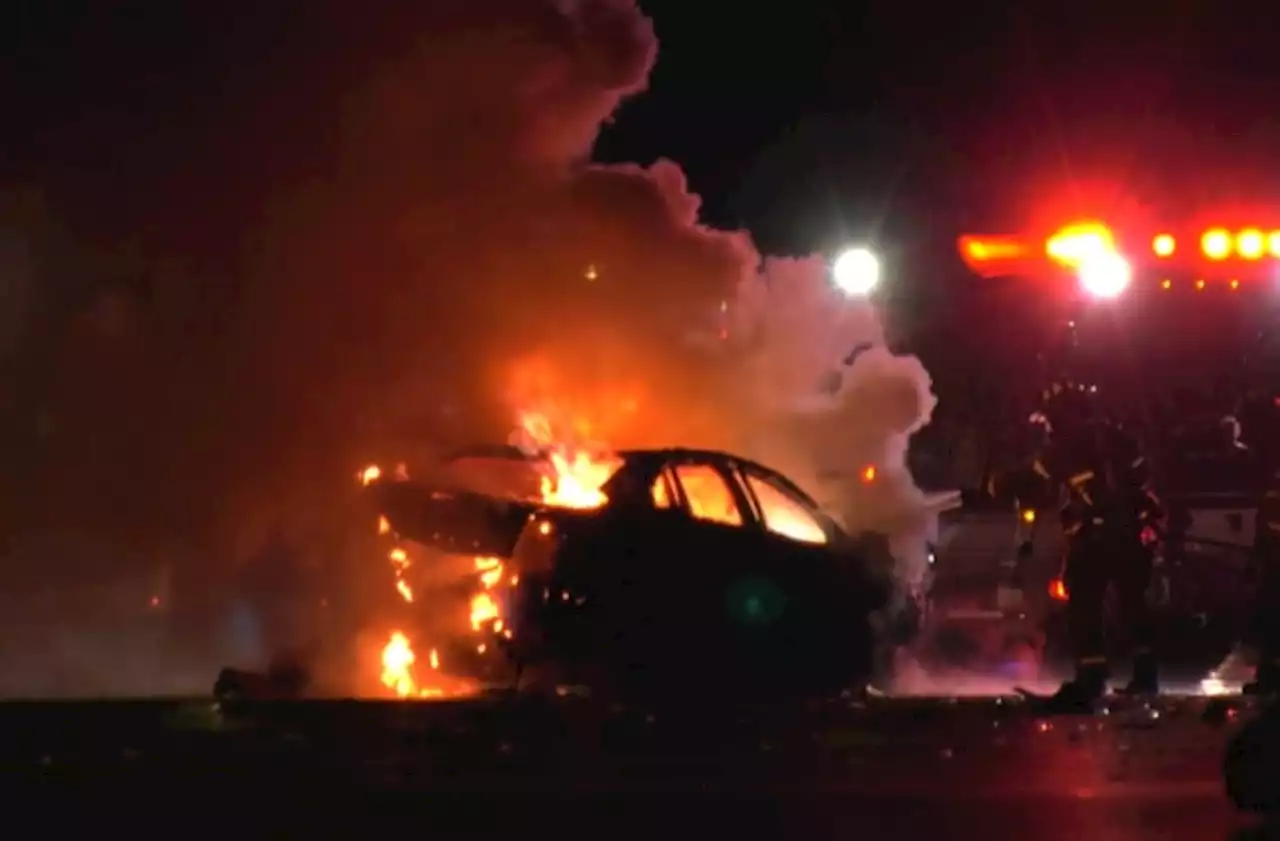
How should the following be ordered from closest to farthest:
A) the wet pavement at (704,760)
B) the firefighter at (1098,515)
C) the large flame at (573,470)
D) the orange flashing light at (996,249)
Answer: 1. the wet pavement at (704,760)
2. the large flame at (573,470)
3. the firefighter at (1098,515)
4. the orange flashing light at (996,249)

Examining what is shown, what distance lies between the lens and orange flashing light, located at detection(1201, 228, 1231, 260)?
14977 millimetres

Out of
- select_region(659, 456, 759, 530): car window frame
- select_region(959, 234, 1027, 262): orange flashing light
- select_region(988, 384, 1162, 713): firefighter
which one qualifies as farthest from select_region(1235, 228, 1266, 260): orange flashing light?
select_region(659, 456, 759, 530): car window frame

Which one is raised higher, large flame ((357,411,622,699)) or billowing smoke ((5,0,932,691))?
billowing smoke ((5,0,932,691))

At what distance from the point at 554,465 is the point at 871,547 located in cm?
219

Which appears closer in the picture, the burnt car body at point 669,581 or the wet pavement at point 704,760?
the wet pavement at point 704,760

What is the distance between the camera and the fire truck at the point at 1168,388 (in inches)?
596

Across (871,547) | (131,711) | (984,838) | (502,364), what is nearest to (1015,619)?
(871,547)

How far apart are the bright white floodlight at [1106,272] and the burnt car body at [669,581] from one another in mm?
2946

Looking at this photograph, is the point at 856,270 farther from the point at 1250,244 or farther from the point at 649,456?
the point at 649,456

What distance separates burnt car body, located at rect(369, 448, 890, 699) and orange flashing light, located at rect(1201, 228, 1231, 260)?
11.8 ft

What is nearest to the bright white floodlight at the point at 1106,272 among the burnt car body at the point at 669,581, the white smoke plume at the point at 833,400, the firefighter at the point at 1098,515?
the firefighter at the point at 1098,515

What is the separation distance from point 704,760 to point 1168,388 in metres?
8.87

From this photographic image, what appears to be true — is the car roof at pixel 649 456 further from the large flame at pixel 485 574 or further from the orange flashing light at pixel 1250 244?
the orange flashing light at pixel 1250 244

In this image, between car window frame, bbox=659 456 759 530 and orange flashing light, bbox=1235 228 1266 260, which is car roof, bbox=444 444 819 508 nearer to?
car window frame, bbox=659 456 759 530
